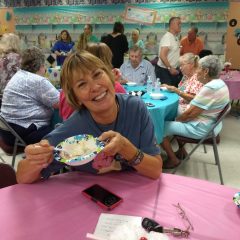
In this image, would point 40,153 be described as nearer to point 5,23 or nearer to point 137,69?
point 137,69

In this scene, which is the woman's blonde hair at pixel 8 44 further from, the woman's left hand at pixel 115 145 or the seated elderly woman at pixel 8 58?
the woman's left hand at pixel 115 145

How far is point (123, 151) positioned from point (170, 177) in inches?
10.5

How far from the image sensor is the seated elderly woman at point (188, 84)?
3.19 metres

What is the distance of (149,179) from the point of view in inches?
51.3

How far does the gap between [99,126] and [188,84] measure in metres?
2.18

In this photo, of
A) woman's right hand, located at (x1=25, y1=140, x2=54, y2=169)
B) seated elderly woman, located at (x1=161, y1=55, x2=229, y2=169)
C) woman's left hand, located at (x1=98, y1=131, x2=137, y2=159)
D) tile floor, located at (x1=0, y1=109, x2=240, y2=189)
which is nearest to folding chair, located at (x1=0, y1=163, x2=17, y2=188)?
woman's right hand, located at (x1=25, y1=140, x2=54, y2=169)

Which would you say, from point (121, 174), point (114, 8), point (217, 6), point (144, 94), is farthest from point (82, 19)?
point (121, 174)

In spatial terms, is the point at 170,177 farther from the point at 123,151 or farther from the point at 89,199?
the point at 89,199

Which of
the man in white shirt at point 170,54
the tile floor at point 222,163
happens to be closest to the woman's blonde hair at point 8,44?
the tile floor at point 222,163

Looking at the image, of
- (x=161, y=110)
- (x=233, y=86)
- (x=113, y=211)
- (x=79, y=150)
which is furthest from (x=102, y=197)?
(x=233, y=86)

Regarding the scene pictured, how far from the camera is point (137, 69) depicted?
406cm

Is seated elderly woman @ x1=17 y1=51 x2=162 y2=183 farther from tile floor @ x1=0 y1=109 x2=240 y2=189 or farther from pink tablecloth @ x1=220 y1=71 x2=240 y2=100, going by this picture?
pink tablecloth @ x1=220 y1=71 x2=240 y2=100

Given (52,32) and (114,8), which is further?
(52,32)

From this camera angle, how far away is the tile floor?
295 cm
